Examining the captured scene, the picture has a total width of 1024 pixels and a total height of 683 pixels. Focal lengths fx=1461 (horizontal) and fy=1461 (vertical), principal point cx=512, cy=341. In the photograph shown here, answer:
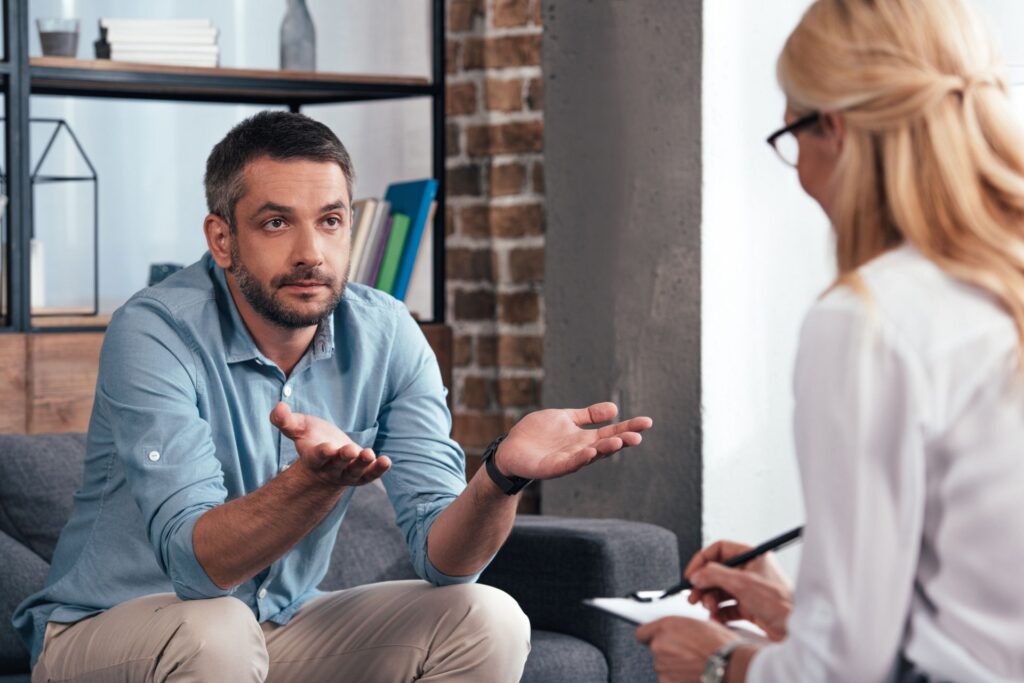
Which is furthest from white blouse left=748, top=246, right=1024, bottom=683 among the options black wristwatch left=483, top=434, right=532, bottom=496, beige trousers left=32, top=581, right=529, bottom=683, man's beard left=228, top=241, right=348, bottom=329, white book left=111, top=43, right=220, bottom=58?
white book left=111, top=43, right=220, bottom=58

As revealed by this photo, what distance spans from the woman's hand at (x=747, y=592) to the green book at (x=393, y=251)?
188 cm

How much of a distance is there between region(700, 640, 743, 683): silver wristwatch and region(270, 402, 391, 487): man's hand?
53 centimetres

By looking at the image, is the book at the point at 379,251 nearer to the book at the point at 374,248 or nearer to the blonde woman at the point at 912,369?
the book at the point at 374,248

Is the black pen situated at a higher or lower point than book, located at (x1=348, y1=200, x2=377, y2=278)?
lower

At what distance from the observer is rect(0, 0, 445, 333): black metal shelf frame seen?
289 centimetres

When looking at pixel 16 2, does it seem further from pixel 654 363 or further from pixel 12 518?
pixel 654 363

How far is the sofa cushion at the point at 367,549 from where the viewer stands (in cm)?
257

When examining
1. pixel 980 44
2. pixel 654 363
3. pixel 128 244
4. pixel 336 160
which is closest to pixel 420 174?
pixel 128 244

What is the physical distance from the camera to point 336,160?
2.16 meters

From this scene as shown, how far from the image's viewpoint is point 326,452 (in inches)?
67.5

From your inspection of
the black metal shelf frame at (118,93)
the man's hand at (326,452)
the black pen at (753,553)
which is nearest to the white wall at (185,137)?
the black metal shelf frame at (118,93)

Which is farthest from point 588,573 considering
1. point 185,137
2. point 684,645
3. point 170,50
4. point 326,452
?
point 185,137

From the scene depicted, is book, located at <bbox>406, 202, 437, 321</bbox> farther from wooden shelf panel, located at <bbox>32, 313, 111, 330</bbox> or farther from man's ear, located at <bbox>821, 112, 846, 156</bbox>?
man's ear, located at <bbox>821, 112, 846, 156</bbox>

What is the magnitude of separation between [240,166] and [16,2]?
105cm
